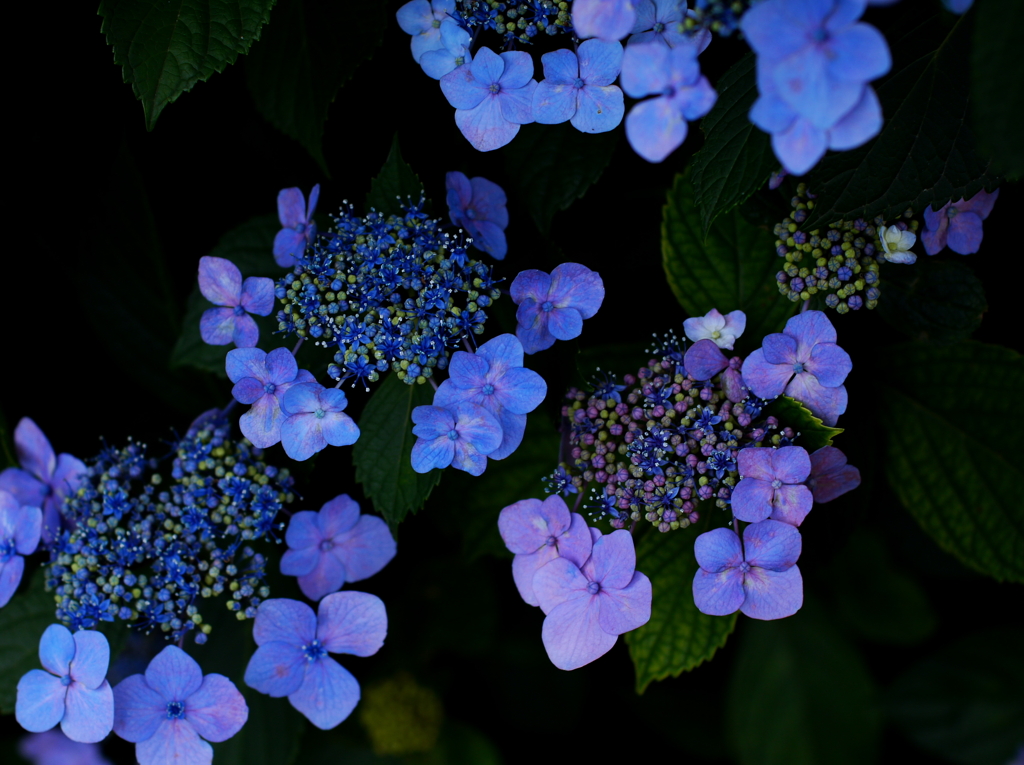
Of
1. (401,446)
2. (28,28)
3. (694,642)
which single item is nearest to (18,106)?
(28,28)

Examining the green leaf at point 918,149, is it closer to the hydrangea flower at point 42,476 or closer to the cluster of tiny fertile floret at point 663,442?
the cluster of tiny fertile floret at point 663,442

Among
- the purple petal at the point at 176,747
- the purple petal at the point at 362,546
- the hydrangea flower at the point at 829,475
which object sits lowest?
the purple petal at the point at 176,747

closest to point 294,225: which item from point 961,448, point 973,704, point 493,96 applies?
point 493,96

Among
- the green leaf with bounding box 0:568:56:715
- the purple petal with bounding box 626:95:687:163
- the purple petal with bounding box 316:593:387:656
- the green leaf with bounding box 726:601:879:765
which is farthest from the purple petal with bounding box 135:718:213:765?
the green leaf with bounding box 726:601:879:765

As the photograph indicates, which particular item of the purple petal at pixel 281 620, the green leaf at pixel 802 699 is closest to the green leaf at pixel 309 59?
the purple petal at pixel 281 620

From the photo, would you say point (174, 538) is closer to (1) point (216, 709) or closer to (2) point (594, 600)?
(1) point (216, 709)

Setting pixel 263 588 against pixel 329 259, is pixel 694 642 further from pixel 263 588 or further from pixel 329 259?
pixel 329 259
